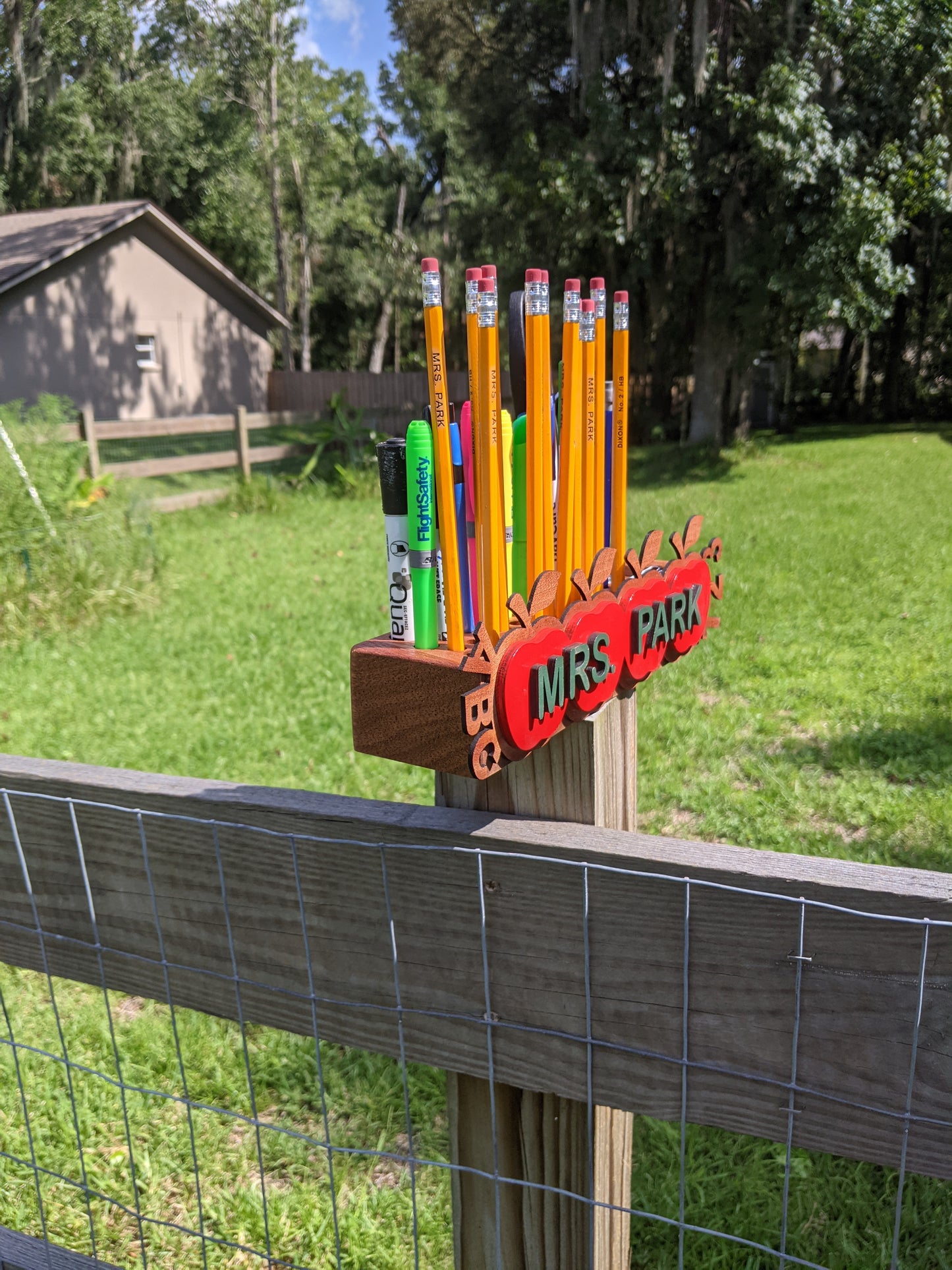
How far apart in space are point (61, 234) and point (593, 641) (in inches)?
836

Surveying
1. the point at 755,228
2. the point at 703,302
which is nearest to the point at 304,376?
the point at 703,302

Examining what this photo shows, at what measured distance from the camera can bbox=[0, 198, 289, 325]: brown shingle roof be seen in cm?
1802

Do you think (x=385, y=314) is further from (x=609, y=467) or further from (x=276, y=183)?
(x=609, y=467)

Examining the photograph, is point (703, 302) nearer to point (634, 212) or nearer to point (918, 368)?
point (634, 212)

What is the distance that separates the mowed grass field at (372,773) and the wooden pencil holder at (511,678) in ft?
2.35

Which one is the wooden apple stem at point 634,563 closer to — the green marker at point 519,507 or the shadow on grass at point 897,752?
the green marker at point 519,507

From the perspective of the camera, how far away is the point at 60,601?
6.67 meters

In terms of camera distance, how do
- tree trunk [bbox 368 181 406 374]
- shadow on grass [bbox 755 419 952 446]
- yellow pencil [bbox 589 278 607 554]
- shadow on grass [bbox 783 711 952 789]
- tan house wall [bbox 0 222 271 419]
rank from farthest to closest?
tree trunk [bbox 368 181 406 374], tan house wall [bbox 0 222 271 419], shadow on grass [bbox 755 419 952 446], shadow on grass [bbox 783 711 952 789], yellow pencil [bbox 589 278 607 554]

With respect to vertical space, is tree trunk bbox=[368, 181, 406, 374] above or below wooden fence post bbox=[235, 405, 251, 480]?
above

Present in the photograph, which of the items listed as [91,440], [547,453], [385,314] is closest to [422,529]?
[547,453]

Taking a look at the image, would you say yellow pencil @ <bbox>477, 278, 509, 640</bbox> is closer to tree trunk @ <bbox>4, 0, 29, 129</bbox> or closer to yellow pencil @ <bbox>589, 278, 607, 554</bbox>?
yellow pencil @ <bbox>589, 278, 607, 554</bbox>

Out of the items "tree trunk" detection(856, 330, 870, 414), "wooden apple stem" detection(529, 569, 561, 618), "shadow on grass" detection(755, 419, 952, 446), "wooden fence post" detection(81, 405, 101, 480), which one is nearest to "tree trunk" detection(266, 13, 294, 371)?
"shadow on grass" detection(755, 419, 952, 446)

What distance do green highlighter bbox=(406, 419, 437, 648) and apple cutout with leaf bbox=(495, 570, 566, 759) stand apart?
11 centimetres

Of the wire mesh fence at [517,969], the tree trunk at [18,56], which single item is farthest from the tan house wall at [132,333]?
the wire mesh fence at [517,969]
